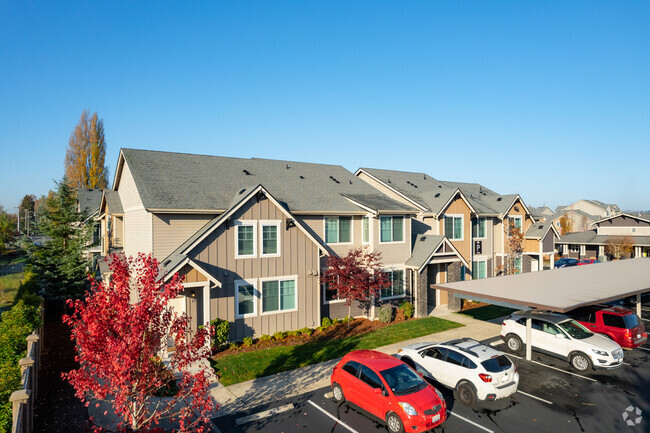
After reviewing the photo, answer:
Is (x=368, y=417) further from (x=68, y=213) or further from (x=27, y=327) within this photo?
(x=68, y=213)

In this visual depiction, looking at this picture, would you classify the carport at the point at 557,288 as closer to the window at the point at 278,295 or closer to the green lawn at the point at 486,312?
the green lawn at the point at 486,312

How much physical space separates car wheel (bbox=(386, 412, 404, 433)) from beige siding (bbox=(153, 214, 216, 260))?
13.1 m

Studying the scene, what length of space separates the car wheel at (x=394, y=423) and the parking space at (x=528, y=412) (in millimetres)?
399

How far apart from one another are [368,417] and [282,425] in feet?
8.55

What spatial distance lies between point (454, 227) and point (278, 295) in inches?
595

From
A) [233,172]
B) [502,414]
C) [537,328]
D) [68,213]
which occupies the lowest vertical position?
[502,414]

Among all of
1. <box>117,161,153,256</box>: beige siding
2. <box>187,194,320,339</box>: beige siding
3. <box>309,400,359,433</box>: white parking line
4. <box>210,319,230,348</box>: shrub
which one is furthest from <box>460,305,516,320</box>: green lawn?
<box>117,161,153,256</box>: beige siding

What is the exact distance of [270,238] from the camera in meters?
20.3

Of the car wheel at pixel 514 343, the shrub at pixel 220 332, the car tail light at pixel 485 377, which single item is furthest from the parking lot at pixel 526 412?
the shrub at pixel 220 332

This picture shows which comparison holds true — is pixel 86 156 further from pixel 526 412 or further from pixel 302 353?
pixel 526 412

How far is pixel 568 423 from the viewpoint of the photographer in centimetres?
1155

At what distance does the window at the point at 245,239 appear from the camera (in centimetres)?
1953

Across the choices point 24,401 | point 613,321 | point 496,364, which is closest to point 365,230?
point 496,364

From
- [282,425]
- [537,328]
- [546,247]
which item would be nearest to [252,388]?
[282,425]
